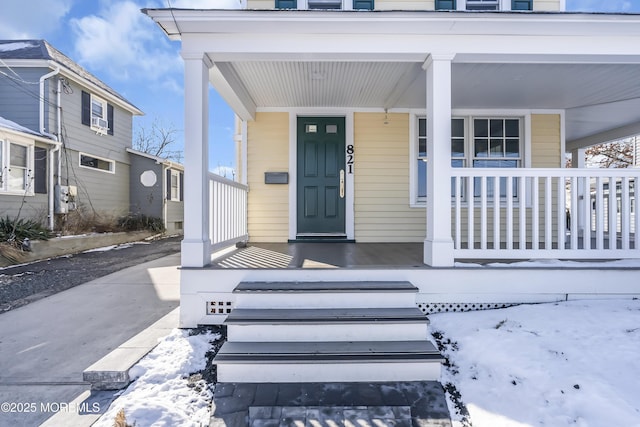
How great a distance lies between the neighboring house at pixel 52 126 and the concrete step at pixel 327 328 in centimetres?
827

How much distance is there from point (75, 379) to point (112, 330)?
0.87m

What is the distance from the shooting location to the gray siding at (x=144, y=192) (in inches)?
479

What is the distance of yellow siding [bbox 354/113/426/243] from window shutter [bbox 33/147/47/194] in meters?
8.31

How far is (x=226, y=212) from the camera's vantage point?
149 inches

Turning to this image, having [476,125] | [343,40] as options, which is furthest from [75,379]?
[476,125]

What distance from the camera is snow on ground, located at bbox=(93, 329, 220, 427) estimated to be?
1.73 m

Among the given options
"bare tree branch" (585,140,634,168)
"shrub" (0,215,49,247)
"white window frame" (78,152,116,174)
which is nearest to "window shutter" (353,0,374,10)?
"shrub" (0,215,49,247)

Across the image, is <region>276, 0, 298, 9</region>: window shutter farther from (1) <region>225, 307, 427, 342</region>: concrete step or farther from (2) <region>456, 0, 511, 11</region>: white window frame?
(1) <region>225, 307, 427, 342</region>: concrete step

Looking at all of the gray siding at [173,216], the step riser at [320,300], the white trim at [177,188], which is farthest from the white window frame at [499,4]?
the white trim at [177,188]

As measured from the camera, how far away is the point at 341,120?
16.5 ft

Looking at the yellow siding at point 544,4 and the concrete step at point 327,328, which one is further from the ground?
the yellow siding at point 544,4

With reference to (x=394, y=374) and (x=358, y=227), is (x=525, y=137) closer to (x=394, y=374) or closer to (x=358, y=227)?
(x=358, y=227)

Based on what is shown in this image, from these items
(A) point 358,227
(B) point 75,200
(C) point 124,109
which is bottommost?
(A) point 358,227

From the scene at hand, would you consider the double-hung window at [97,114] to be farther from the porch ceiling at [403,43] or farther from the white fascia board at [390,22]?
the white fascia board at [390,22]
